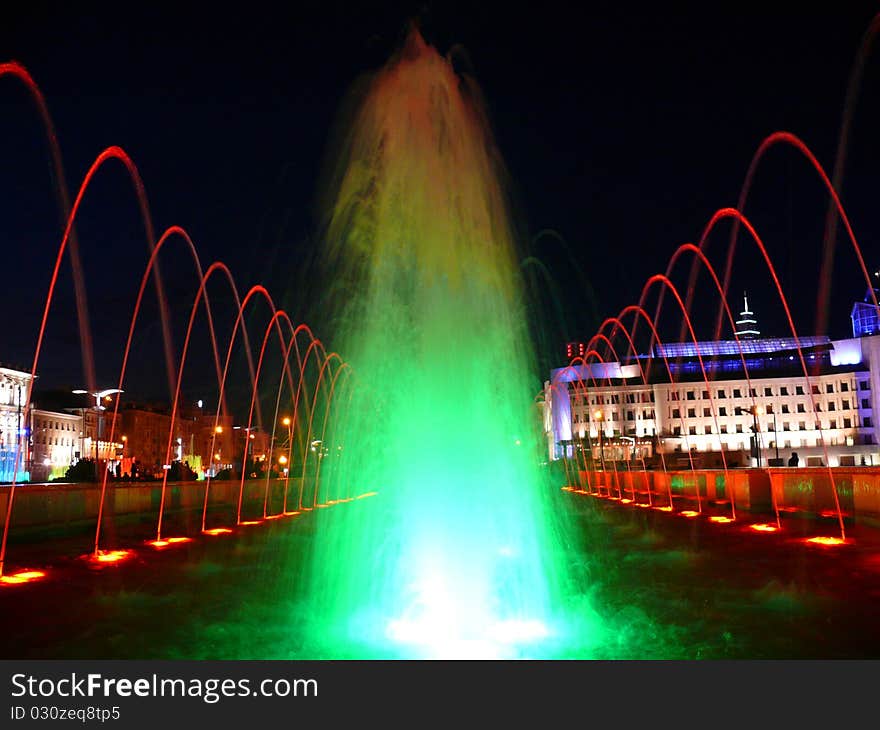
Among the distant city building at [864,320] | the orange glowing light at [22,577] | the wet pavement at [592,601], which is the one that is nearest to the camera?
the wet pavement at [592,601]

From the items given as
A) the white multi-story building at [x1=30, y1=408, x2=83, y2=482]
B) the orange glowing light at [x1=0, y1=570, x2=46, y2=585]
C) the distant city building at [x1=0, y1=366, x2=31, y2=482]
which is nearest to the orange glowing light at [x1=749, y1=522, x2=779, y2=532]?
the orange glowing light at [x1=0, y1=570, x2=46, y2=585]

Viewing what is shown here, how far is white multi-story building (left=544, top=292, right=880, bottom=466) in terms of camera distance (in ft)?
420

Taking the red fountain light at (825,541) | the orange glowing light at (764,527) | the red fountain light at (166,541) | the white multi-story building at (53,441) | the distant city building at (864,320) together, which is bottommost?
the red fountain light at (166,541)

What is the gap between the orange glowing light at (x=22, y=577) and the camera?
12859 mm

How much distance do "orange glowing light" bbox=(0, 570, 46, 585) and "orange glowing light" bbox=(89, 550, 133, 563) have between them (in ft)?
5.63

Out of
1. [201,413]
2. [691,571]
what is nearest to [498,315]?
[691,571]

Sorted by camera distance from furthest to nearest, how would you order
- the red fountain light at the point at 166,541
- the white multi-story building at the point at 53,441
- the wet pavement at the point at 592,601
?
the white multi-story building at the point at 53,441, the red fountain light at the point at 166,541, the wet pavement at the point at 592,601

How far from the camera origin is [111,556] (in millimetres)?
16500

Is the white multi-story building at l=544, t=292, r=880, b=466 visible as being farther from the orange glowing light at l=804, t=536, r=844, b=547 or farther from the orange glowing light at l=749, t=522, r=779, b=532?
the orange glowing light at l=804, t=536, r=844, b=547

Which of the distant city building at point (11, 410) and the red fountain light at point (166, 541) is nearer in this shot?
the red fountain light at point (166, 541)

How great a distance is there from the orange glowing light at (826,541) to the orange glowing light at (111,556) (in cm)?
1367

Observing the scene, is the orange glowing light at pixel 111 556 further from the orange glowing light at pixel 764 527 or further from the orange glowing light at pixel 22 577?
the orange glowing light at pixel 764 527

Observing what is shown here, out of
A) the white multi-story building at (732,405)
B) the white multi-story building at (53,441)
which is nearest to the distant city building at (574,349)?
the white multi-story building at (732,405)

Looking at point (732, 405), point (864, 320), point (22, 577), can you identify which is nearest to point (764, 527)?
point (22, 577)
